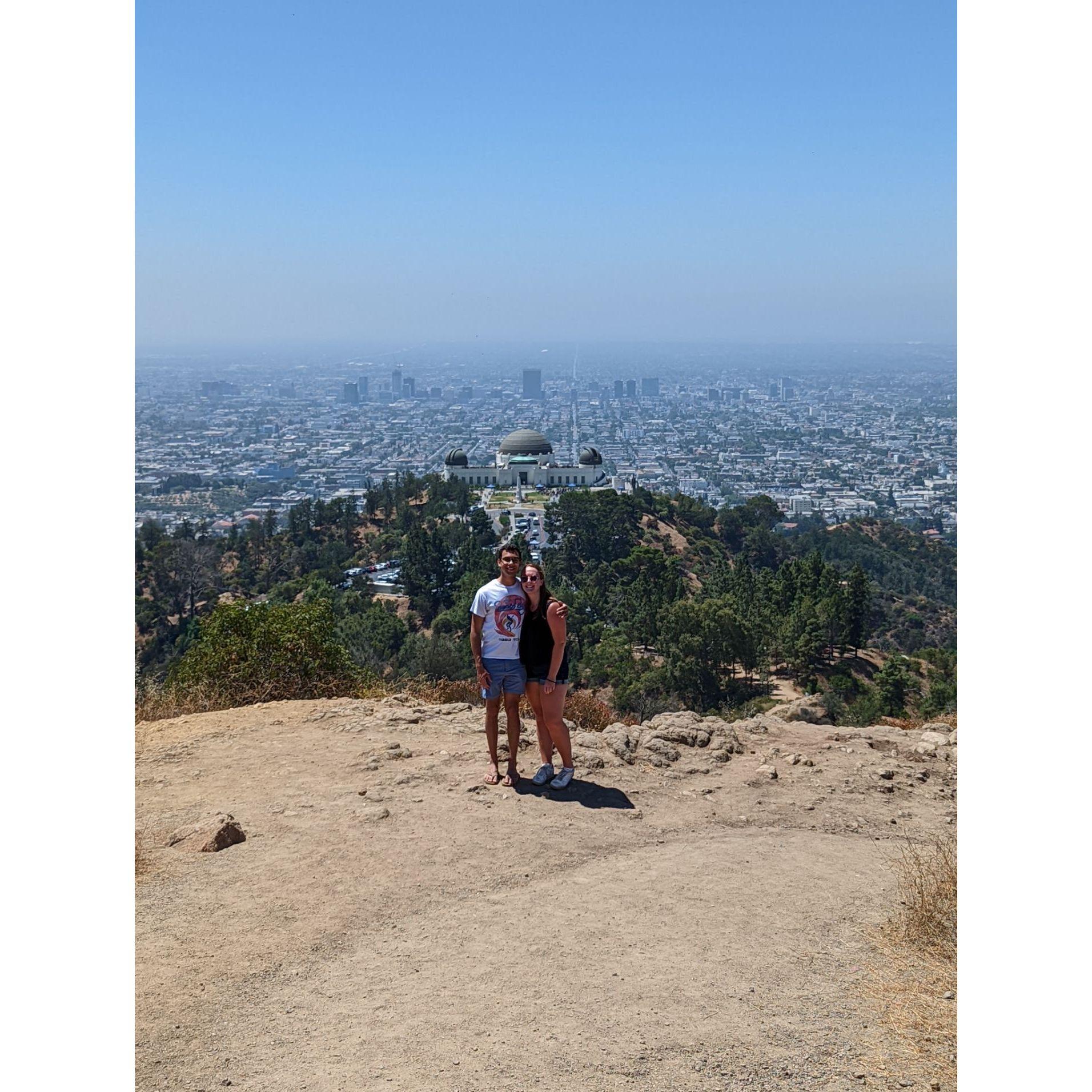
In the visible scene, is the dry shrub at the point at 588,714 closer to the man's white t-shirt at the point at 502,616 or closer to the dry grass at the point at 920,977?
the man's white t-shirt at the point at 502,616

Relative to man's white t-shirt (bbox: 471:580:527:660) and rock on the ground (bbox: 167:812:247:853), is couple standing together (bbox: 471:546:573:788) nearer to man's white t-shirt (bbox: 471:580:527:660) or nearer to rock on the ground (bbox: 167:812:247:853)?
man's white t-shirt (bbox: 471:580:527:660)

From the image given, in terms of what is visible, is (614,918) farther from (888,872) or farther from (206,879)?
(206,879)

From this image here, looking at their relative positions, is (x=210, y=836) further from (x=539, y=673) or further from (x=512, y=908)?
(x=539, y=673)

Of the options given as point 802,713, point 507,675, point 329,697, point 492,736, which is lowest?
point 802,713

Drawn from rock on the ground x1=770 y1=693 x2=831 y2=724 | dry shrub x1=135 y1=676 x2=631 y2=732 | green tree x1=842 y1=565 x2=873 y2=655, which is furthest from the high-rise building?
rock on the ground x1=770 y1=693 x2=831 y2=724

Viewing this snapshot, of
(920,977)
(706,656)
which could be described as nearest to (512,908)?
(920,977)
